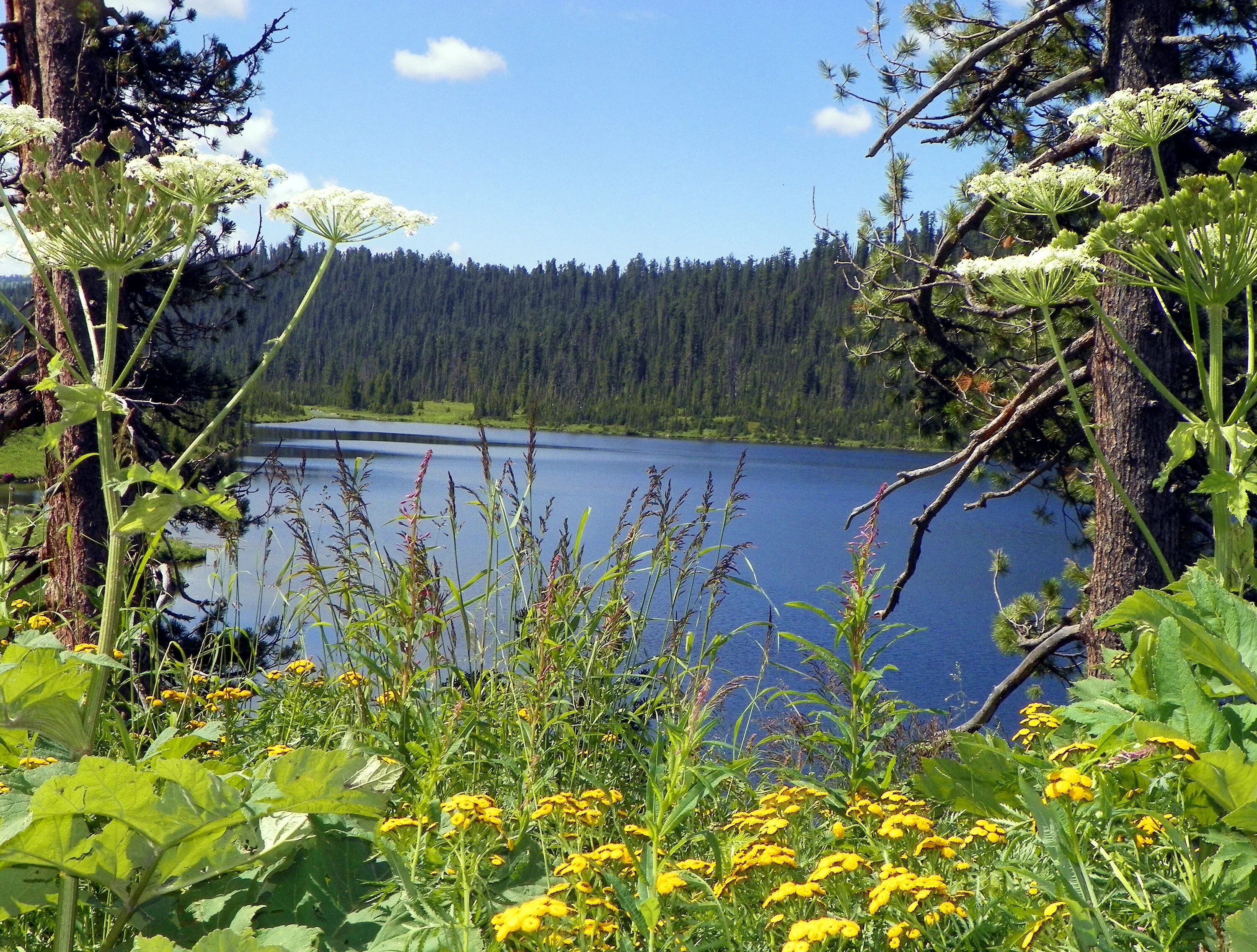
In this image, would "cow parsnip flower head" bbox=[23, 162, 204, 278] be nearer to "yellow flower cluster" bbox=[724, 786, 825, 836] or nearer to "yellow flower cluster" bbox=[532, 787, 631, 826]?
"yellow flower cluster" bbox=[532, 787, 631, 826]

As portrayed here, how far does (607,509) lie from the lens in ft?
76.3

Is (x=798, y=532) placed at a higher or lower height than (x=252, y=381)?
lower

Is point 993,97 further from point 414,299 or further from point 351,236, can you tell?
point 414,299

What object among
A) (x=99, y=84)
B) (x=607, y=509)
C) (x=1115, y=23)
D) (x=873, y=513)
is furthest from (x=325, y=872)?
(x=607, y=509)

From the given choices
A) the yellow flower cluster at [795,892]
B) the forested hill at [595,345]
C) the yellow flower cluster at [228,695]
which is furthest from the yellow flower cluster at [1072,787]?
the forested hill at [595,345]

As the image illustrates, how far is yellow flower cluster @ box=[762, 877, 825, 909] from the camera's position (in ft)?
4.97

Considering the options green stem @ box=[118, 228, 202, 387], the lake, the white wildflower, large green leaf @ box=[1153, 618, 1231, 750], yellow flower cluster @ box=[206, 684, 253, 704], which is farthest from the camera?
the lake

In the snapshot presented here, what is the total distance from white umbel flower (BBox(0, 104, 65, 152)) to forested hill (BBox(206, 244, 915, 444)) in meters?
92.4

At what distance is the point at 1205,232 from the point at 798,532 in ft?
83.4

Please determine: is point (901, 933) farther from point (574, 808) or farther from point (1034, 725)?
point (1034, 725)

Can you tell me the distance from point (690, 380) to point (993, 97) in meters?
120

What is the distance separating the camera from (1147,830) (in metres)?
1.87

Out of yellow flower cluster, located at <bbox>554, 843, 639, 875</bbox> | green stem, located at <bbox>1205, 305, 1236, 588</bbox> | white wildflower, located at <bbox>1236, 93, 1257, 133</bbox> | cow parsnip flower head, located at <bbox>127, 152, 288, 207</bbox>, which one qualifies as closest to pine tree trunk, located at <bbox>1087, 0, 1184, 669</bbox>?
white wildflower, located at <bbox>1236, 93, 1257, 133</bbox>

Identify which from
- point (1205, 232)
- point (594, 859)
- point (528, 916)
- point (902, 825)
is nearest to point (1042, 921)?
point (902, 825)
